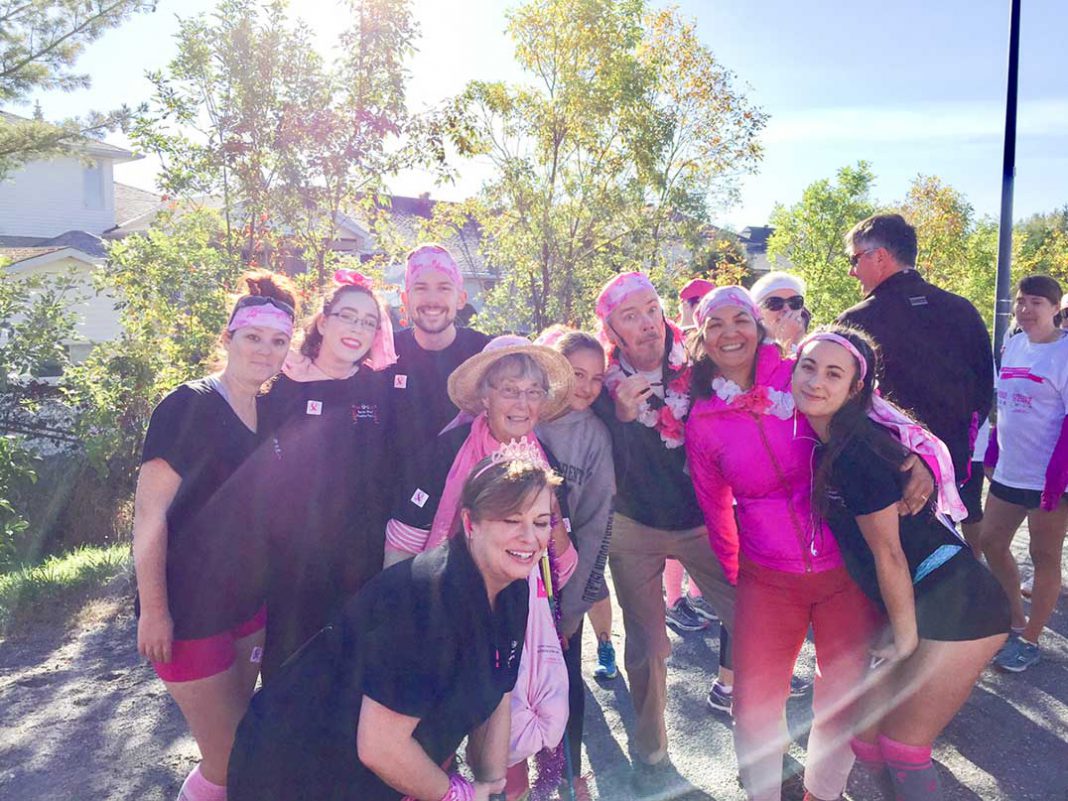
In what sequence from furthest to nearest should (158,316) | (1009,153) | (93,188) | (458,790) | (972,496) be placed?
(93,188) → (1009,153) → (158,316) → (972,496) → (458,790)

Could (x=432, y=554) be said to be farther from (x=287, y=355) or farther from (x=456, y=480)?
(x=287, y=355)

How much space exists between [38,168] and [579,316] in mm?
22122

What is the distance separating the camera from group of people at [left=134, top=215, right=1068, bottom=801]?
79.2 inches

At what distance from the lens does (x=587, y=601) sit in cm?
306

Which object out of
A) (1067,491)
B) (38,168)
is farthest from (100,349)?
(38,168)

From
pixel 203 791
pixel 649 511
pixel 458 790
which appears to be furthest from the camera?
pixel 649 511

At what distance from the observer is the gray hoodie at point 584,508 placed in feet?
9.93

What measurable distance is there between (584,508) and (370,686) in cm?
134

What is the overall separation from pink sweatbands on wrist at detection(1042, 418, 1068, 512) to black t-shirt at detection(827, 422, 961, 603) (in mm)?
1930

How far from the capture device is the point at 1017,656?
4.11 m

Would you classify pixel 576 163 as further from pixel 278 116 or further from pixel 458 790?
pixel 458 790

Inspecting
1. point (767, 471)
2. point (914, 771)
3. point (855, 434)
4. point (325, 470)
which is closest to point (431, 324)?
point (325, 470)

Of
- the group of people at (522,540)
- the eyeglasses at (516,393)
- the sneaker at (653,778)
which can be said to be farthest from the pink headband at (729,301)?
the sneaker at (653,778)

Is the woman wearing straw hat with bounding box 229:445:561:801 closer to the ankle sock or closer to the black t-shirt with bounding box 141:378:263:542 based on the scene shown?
the black t-shirt with bounding box 141:378:263:542
